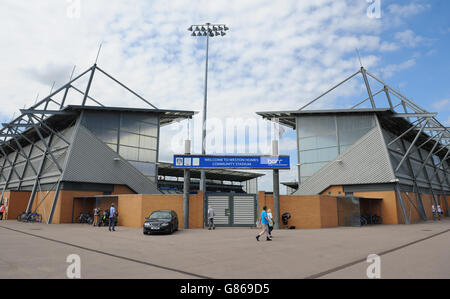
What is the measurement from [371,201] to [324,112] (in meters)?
9.82

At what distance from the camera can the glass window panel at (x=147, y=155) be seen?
33.1 m

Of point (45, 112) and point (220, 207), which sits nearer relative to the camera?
point (220, 207)

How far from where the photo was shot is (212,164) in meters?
21.7

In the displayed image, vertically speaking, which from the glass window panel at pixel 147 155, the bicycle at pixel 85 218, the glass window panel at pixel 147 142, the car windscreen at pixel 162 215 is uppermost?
the glass window panel at pixel 147 142

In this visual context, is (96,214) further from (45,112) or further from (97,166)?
(45,112)

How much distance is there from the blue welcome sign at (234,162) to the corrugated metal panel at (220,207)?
2278 millimetres

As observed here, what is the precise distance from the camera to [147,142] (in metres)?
33.8

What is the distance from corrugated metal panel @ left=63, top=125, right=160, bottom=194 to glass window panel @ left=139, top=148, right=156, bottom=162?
1714 mm

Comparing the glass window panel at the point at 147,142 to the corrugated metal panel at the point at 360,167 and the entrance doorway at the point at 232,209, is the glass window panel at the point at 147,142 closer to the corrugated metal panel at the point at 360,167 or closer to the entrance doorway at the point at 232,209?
the entrance doorway at the point at 232,209

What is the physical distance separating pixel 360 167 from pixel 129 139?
22413 mm

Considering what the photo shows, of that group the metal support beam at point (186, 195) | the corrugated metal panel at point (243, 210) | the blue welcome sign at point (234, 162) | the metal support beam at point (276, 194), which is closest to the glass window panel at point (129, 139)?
the metal support beam at point (186, 195)

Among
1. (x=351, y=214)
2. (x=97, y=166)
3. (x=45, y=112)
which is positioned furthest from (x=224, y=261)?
(x=45, y=112)

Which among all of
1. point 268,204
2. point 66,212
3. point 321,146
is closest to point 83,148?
point 66,212

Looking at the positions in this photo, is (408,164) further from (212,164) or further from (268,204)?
(212,164)
